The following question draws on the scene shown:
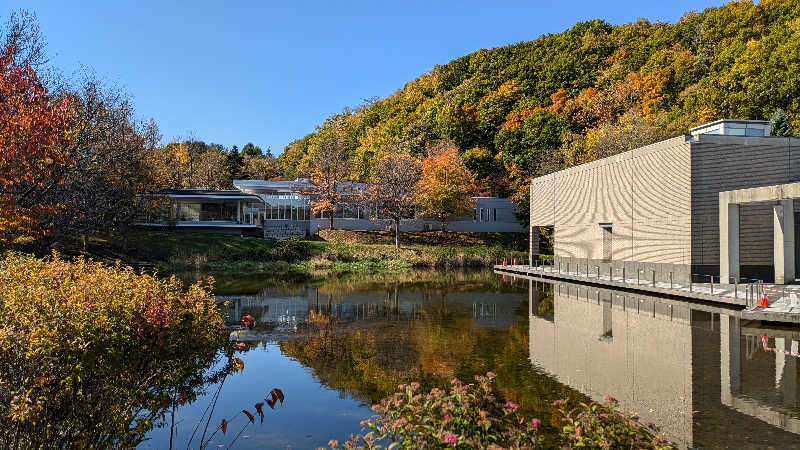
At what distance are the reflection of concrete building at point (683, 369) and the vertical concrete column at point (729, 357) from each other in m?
0.02

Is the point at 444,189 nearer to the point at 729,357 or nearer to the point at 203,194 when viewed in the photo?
the point at 203,194

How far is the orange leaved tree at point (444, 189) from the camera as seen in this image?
210ft

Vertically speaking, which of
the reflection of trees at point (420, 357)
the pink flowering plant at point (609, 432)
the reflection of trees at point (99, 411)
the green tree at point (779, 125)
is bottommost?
the reflection of trees at point (420, 357)

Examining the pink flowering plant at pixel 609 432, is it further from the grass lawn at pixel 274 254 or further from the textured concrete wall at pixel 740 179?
the grass lawn at pixel 274 254

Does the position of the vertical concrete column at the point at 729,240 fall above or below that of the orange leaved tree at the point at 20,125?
below

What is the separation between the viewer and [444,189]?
63.9m

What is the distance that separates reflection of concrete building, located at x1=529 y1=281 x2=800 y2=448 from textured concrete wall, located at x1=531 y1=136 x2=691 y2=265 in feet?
36.3

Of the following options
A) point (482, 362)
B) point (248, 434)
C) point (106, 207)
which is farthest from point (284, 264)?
point (248, 434)

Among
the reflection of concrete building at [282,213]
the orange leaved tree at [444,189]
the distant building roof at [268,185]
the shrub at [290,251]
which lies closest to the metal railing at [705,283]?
the orange leaved tree at [444,189]

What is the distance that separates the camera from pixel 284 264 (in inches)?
1991

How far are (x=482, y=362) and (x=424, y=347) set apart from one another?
236cm

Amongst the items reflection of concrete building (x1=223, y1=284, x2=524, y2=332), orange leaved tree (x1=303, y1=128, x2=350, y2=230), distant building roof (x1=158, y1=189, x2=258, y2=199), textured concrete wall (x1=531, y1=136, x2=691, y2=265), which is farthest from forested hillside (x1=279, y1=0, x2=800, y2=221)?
reflection of concrete building (x1=223, y1=284, x2=524, y2=332)

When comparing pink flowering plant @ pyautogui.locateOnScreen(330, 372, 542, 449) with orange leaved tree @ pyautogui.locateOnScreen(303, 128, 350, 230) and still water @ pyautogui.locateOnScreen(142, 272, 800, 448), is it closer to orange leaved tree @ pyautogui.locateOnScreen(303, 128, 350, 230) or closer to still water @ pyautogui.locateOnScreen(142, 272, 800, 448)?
still water @ pyautogui.locateOnScreen(142, 272, 800, 448)

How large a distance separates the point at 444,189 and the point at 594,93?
28427 mm
